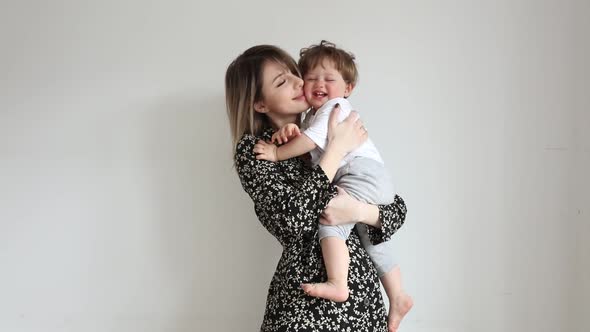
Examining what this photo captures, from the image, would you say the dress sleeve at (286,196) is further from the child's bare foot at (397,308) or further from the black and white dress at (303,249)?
the child's bare foot at (397,308)

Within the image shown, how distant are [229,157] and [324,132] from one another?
0.56 meters

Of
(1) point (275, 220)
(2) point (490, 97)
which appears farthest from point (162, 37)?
(2) point (490, 97)

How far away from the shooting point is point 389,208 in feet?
5.25

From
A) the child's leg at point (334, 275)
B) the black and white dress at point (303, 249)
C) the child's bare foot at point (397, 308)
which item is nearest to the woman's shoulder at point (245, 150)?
the black and white dress at point (303, 249)

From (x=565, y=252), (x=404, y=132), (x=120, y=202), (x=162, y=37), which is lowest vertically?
(x=565, y=252)

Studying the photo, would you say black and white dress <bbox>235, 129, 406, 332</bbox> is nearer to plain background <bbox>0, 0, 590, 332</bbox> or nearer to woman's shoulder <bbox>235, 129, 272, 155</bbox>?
woman's shoulder <bbox>235, 129, 272, 155</bbox>

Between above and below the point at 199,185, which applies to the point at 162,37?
above

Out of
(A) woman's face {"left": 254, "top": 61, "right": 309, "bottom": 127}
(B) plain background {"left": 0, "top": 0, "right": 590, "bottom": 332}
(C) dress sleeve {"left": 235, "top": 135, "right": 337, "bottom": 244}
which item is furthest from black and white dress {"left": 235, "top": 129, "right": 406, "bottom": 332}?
(B) plain background {"left": 0, "top": 0, "right": 590, "bottom": 332}

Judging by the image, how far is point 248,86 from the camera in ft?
5.30

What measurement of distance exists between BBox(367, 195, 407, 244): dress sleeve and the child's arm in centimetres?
27

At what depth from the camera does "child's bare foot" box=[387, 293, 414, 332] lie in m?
1.68

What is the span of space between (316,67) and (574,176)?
90cm

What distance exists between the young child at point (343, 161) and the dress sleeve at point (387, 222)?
0.02 m

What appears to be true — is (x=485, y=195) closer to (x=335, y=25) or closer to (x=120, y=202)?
(x=335, y=25)
